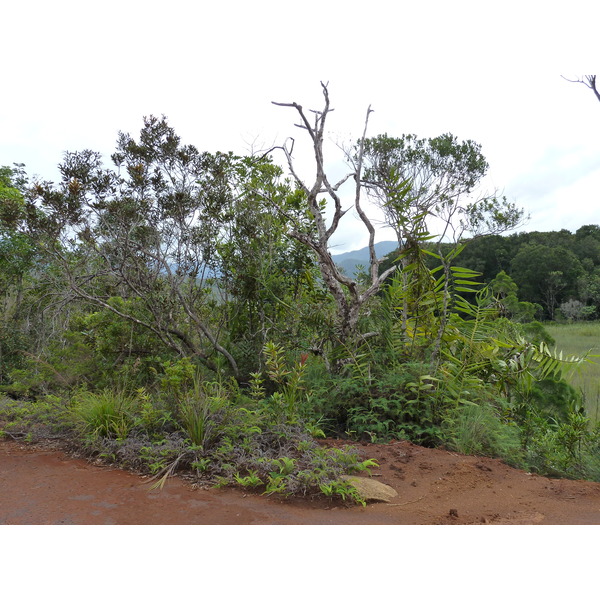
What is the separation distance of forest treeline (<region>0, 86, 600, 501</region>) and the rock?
0.08m

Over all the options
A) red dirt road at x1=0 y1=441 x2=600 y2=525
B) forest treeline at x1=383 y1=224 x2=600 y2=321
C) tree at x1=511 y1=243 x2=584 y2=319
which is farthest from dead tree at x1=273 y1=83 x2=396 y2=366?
tree at x1=511 y1=243 x2=584 y2=319

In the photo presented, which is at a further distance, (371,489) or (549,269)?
(549,269)

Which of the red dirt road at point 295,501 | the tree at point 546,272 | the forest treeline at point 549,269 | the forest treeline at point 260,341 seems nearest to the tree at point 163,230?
the forest treeline at point 260,341

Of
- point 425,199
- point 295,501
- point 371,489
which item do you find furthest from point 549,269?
point 295,501

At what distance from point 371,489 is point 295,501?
481 mm

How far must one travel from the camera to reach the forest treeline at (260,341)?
11.8ft

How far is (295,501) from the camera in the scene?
277cm

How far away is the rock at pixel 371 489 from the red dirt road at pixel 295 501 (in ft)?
0.16

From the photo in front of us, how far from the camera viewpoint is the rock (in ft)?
9.37

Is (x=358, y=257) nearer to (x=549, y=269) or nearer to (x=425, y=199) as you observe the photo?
(x=425, y=199)

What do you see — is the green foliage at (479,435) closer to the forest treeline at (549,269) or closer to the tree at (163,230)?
the tree at (163,230)

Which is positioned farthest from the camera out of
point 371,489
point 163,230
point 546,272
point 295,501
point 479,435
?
point 546,272

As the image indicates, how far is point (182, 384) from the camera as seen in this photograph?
4020 millimetres

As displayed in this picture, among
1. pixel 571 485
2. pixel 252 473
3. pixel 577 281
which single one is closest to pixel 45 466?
pixel 252 473
